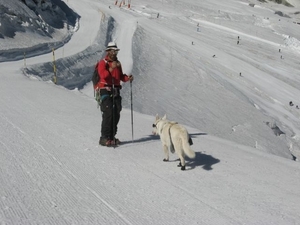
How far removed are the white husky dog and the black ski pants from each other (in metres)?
1.14

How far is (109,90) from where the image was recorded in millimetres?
8039

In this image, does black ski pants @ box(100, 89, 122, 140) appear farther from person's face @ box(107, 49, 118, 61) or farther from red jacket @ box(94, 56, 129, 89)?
person's face @ box(107, 49, 118, 61)

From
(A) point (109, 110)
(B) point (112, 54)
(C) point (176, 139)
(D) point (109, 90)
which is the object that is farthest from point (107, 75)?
(C) point (176, 139)

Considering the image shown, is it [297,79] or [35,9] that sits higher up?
[35,9]

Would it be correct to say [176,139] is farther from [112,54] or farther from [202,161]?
[112,54]

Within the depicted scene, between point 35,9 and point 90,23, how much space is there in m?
7.90

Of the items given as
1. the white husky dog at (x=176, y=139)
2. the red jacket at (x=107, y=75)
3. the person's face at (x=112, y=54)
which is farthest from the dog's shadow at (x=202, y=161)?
the person's face at (x=112, y=54)

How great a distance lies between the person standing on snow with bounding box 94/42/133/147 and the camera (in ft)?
25.8

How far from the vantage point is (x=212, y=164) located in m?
7.56

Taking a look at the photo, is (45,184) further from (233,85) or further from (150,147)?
(233,85)

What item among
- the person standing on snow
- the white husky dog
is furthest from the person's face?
the white husky dog

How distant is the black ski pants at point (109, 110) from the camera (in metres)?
8.05

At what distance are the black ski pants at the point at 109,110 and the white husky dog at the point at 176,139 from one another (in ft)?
3.74

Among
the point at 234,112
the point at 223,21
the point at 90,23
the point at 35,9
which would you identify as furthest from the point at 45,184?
the point at 223,21
